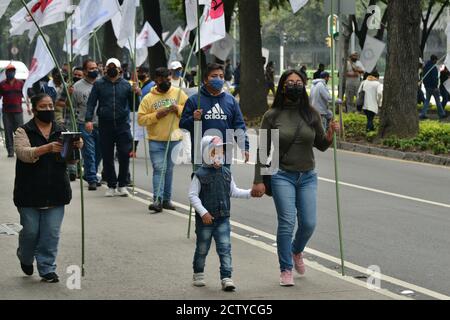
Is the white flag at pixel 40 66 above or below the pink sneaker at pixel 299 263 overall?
above

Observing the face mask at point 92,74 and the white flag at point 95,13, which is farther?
the face mask at point 92,74

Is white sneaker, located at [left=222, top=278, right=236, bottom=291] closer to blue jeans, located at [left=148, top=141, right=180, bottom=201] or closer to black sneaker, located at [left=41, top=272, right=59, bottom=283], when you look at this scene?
black sneaker, located at [left=41, top=272, right=59, bottom=283]

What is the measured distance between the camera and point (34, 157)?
863cm

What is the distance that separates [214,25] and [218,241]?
5336 millimetres

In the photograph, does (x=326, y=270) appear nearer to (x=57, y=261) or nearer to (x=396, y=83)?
(x=57, y=261)

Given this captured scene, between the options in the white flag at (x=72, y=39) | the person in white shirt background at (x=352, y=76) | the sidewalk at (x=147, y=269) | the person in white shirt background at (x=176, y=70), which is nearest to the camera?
the sidewalk at (x=147, y=269)

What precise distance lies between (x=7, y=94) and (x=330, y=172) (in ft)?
21.5

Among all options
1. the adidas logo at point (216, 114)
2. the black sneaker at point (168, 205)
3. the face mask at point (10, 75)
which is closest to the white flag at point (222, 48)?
the face mask at point (10, 75)

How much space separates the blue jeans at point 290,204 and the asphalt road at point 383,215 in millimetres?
1118

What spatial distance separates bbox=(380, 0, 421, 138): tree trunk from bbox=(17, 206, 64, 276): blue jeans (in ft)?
46.9

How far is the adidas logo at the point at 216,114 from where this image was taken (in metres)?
10.5

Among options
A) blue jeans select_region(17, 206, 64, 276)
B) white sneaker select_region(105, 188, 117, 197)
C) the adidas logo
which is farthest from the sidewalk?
white sneaker select_region(105, 188, 117, 197)

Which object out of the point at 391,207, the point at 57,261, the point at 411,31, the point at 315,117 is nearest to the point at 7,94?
the point at 411,31

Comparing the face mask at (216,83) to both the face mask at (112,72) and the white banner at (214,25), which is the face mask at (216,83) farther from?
the face mask at (112,72)
